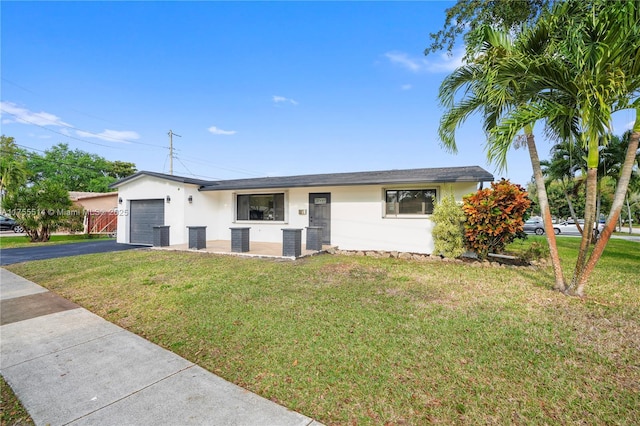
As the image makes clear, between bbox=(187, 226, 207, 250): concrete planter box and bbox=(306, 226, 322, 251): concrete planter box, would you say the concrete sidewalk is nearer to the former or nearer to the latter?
bbox=(187, 226, 207, 250): concrete planter box

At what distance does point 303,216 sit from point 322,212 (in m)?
0.86

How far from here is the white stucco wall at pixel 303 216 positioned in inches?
393

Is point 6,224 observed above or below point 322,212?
below

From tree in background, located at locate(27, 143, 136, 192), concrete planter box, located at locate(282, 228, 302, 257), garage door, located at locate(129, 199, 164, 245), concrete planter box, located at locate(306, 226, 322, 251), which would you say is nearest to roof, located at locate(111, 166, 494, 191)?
garage door, located at locate(129, 199, 164, 245)

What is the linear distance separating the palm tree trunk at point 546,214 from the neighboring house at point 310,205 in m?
2.71

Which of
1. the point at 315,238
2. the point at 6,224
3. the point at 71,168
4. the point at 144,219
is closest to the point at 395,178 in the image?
the point at 315,238

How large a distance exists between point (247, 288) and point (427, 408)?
13.5ft

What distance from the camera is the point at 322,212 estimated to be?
11.6 m

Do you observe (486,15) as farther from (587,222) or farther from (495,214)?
(495,214)

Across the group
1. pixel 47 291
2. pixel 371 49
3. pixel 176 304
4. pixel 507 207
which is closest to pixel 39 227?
pixel 47 291

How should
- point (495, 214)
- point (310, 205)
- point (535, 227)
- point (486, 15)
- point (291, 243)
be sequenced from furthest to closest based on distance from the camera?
point (535, 227)
point (310, 205)
point (291, 243)
point (495, 214)
point (486, 15)

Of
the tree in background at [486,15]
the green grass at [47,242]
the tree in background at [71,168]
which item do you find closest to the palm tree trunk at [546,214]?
the tree in background at [486,15]

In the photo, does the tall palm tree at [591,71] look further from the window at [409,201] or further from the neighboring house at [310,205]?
the window at [409,201]

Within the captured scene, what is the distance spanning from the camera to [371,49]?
12.0 meters
